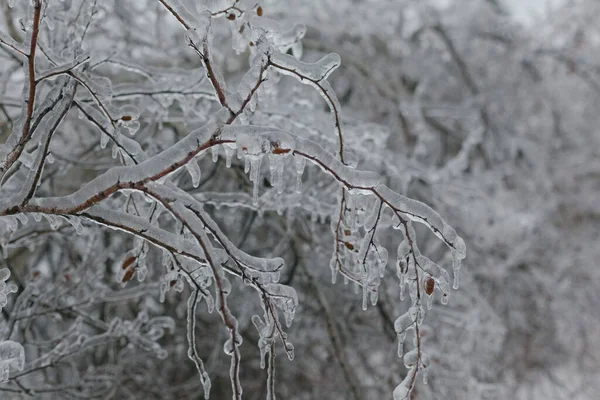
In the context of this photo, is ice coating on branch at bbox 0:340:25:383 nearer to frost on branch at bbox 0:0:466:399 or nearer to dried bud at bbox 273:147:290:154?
frost on branch at bbox 0:0:466:399

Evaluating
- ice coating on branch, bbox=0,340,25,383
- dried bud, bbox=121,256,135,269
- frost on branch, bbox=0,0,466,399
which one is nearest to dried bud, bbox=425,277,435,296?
frost on branch, bbox=0,0,466,399

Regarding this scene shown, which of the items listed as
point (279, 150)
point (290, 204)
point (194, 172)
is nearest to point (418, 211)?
point (279, 150)

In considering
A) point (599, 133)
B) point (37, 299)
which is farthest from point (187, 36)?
point (599, 133)

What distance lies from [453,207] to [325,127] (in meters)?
2.10

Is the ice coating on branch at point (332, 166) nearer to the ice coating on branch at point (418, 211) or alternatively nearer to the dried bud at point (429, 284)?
the ice coating on branch at point (418, 211)

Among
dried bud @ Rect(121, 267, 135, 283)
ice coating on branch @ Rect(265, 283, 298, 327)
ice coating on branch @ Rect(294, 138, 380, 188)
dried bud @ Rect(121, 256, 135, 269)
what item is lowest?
ice coating on branch @ Rect(265, 283, 298, 327)

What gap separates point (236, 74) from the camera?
334cm

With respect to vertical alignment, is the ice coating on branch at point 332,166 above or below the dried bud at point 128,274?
above

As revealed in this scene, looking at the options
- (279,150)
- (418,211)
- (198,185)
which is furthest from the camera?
(198,185)

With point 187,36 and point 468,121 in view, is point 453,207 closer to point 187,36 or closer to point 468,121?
point 468,121

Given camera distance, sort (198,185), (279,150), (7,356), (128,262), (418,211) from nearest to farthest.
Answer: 1. (279,150)
2. (418,211)
3. (7,356)
4. (198,185)
5. (128,262)

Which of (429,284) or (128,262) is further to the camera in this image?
(128,262)

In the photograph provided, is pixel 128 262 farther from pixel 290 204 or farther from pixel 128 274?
pixel 290 204

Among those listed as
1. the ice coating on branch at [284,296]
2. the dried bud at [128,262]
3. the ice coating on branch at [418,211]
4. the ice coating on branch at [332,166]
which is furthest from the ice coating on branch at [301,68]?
the dried bud at [128,262]
